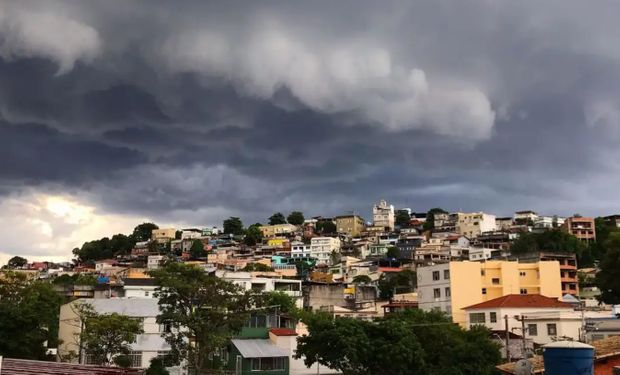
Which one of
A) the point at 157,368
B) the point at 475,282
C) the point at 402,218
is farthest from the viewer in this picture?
the point at 402,218

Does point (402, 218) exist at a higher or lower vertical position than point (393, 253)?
higher

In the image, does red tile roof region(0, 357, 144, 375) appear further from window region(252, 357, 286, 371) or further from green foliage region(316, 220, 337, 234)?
green foliage region(316, 220, 337, 234)

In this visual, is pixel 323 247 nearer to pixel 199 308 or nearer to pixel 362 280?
pixel 362 280

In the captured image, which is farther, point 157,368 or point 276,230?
point 276,230

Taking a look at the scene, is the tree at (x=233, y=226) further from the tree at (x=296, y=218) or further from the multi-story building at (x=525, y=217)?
the multi-story building at (x=525, y=217)

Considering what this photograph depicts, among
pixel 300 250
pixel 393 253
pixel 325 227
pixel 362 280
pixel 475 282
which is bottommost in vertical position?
pixel 475 282

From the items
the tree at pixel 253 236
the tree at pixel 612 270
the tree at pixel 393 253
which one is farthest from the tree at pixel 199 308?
the tree at pixel 253 236

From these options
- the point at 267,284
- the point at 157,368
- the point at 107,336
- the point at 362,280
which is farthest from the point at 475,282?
the point at 107,336
